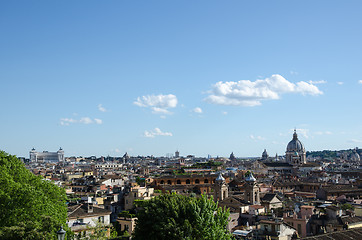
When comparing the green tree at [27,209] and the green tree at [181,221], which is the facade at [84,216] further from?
the green tree at [181,221]

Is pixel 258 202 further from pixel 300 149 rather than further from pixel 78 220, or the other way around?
pixel 300 149

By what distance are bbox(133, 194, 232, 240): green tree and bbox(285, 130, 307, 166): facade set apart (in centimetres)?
14859

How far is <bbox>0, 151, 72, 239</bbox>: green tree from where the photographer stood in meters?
23.5

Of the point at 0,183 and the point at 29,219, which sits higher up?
the point at 0,183

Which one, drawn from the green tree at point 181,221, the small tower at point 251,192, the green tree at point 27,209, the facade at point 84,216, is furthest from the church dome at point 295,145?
the green tree at point 27,209

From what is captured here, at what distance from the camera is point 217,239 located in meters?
27.8

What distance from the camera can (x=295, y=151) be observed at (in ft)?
584

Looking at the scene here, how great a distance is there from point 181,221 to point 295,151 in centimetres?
15696

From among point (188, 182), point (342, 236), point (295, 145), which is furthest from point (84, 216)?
point (295, 145)

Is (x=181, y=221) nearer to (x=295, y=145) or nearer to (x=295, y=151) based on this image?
(x=295, y=151)

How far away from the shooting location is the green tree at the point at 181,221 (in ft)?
91.0

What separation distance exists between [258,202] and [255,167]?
296 ft

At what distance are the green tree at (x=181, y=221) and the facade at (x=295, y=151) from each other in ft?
487

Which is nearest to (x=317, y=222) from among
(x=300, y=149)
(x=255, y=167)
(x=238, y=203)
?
(x=238, y=203)
